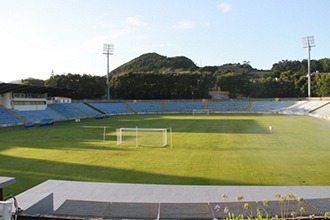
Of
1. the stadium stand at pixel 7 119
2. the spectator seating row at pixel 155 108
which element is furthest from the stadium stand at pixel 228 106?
the stadium stand at pixel 7 119

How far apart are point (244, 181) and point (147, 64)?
549ft

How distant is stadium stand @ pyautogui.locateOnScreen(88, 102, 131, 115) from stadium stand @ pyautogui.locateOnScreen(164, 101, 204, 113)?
37.0 feet

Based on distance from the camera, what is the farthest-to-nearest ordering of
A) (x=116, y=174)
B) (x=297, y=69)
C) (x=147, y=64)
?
(x=147, y=64)
(x=297, y=69)
(x=116, y=174)

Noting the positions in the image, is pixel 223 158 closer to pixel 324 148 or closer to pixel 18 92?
pixel 324 148

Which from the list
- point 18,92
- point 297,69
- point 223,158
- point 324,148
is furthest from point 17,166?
point 297,69

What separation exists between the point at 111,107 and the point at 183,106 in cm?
1852

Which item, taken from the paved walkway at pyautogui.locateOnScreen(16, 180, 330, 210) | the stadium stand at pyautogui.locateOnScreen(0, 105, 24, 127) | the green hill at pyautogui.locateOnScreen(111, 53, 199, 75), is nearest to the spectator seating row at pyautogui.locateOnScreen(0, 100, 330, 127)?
the stadium stand at pyautogui.locateOnScreen(0, 105, 24, 127)

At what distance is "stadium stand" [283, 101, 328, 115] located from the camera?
2413 inches

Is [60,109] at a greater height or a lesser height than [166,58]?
lesser

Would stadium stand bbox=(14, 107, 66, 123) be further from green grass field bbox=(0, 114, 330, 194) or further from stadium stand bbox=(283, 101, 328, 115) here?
stadium stand bbox=(283, 101, 328, 115)

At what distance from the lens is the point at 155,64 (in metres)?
172

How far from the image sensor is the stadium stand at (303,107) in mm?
61281

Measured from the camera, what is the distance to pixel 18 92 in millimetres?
48312

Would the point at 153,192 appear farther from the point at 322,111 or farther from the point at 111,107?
the point at 111,107
